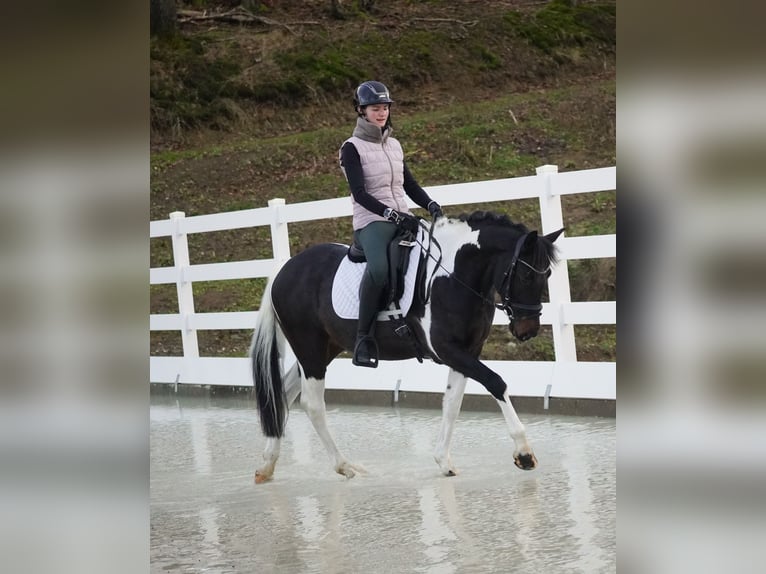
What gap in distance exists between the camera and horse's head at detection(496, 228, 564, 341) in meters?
5.08

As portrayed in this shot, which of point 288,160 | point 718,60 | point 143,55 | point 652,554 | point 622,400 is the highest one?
point 288,160

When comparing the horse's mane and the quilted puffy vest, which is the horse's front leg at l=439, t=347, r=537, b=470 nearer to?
the horse's mane

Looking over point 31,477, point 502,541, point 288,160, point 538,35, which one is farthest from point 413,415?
point 538,35

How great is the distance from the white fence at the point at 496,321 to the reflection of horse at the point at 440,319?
108 centimetres

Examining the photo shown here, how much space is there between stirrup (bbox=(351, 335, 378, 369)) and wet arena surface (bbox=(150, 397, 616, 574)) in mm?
635

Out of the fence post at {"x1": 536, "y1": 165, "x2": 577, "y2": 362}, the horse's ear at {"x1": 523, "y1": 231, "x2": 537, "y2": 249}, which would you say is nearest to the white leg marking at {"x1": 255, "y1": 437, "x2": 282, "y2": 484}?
the horse's ear at {"x1": 523, "y1": 231, "x2": 537, "y2": 249}

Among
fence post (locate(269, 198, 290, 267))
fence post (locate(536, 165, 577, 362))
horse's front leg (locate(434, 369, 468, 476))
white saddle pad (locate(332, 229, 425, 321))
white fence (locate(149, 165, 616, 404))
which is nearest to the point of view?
horse's front leg (locate(434, 369, 468, 476))

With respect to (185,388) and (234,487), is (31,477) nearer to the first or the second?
(234,487)

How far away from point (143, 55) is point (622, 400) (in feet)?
2.64

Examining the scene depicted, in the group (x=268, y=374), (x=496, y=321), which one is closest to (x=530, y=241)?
(x=268, y=374)

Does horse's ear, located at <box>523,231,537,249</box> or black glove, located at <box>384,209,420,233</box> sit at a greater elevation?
black glove, located at <box>384,209,420,233</box>

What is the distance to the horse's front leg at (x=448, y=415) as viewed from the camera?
5332mm

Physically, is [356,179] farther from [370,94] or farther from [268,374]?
[268,374]

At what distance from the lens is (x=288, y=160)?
58.1 feet
